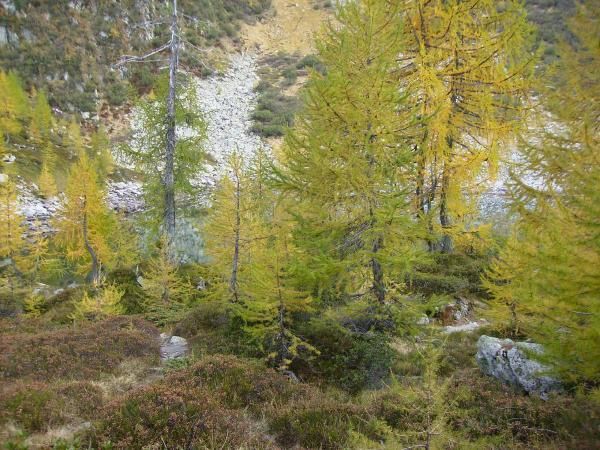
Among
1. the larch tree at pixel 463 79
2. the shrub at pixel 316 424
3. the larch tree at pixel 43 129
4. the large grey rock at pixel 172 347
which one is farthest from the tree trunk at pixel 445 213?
the larch tree at pixel 43 129

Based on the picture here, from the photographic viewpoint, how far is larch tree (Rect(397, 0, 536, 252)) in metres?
11.3

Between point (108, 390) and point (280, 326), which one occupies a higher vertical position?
point (280, 326)

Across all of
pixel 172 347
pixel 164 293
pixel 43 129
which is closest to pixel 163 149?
pixel 164 293

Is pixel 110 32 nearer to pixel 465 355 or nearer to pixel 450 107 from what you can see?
pixel 450 107

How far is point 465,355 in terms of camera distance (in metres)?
8.11

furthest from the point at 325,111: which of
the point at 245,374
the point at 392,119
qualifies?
the point at 245,374

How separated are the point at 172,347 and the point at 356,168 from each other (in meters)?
6.55

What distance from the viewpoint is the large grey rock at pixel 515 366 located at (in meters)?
5.74

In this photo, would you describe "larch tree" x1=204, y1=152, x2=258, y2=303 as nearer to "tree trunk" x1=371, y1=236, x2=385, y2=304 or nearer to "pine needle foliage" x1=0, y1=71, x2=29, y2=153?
"tree trunk" x1=371, y1=236, x2=385, y2=304

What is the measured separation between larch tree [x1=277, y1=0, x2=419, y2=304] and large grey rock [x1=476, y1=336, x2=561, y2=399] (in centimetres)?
197

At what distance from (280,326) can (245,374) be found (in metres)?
1.15

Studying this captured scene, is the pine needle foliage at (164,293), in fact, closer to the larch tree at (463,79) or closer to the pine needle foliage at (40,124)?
the larch tree at (463,79)

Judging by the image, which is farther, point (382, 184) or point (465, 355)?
point (465, 355)

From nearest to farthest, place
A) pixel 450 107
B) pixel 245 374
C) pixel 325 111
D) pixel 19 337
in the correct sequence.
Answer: pixel 245 374
pixel 325 111
pixel 19 337
pixel 450 107
